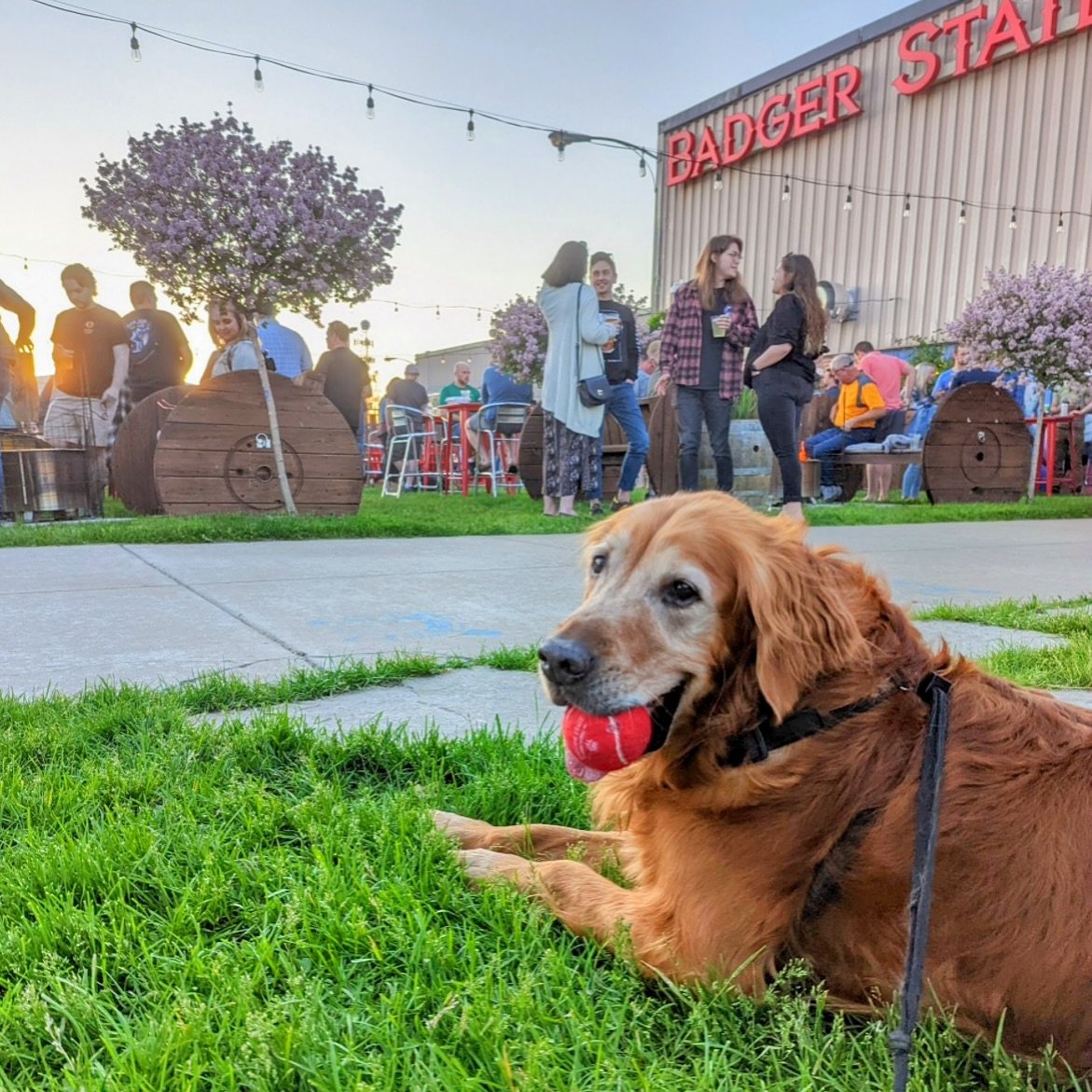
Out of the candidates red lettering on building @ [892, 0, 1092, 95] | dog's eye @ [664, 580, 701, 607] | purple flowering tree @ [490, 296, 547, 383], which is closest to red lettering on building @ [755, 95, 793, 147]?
red lettering on building @ [892, 0, 1092, 95]

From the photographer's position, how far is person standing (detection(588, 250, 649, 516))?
7.72 m

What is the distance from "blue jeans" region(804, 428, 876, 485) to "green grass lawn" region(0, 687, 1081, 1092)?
1029 centimetres

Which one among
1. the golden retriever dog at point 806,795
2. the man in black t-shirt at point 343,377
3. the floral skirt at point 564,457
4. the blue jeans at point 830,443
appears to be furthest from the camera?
the blue jeans at point 830,443

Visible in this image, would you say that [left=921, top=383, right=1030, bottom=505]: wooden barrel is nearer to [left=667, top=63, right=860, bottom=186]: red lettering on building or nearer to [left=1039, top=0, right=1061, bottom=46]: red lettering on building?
[left=1039, top=0, right=1061, bottom=46]: red lettering on building

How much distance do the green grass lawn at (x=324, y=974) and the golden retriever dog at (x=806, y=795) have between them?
69mm

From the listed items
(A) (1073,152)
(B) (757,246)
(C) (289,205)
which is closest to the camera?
(C) (289,205)

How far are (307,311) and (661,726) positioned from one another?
6.38 meters

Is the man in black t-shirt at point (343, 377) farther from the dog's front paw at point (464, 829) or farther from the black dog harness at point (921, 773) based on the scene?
the black dog harness at point (921, 773)

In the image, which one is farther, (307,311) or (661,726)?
(307,311)

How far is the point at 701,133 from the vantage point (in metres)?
21.5

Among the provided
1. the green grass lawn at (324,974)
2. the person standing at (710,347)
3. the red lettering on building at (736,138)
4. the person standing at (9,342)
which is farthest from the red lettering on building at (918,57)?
the green grass lawn at (324,974)

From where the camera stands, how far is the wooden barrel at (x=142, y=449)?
767 centimetres

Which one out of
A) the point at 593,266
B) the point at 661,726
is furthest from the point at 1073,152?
the point at 661,726

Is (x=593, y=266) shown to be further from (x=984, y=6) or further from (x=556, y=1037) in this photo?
(x=984, y=6)
